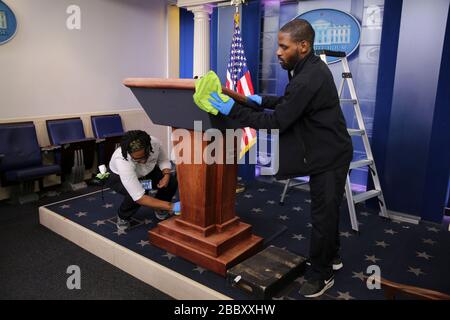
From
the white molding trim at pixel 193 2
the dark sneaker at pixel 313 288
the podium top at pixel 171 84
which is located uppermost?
the white molding trim at pixel 193 2

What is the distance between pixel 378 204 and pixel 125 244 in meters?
2.52

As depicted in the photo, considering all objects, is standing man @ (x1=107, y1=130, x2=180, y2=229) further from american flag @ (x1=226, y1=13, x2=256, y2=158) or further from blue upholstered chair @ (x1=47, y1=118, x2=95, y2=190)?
american flag @ (x1=226, y1=13, x2=256, y2=158)

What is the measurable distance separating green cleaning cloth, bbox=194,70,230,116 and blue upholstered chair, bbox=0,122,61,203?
2.67 metres

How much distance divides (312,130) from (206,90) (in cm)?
65

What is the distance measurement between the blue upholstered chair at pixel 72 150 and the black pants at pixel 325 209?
3085 millimetres

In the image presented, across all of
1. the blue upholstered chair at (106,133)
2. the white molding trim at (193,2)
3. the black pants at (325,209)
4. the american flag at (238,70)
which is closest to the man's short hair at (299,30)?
the black pants at (325,209)

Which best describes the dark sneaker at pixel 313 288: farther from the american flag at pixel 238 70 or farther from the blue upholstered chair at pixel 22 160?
the blue upholstered chair at pixel 22 160

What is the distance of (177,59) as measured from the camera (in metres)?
5.98

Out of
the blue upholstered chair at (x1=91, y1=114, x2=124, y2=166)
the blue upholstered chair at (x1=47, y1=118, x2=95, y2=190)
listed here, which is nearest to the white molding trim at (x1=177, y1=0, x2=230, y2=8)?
the blue upholstered chair at (x1=91, y1=114, x2=124, y2=166)

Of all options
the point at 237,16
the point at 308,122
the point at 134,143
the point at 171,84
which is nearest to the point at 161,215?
the point at 134,143

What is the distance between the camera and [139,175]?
310 centimetres

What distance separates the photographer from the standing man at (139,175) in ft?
8.66

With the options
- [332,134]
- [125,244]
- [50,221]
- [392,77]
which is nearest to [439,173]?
[392,77]

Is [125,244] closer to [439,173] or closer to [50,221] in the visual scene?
[50,221]
